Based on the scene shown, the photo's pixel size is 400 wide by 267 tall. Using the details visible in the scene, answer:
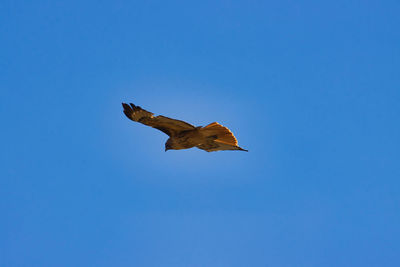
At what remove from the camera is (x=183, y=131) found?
10.0 meters

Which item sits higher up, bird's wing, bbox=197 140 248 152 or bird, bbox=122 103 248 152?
bird's wing, bbox=197 140 248 152

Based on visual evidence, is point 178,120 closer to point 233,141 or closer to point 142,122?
point 142,122

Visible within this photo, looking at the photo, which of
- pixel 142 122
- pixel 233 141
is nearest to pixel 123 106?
pixel 142 122

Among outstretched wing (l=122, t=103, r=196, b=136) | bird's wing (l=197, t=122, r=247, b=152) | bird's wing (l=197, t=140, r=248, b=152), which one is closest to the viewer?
outstretched wing (l=122, t=103, r=196, b=136)

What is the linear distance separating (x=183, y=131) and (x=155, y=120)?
715mm

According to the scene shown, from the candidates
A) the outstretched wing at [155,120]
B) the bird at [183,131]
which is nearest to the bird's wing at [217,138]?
the bird at [183,131]

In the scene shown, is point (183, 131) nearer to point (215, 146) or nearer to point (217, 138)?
point (217, 138)

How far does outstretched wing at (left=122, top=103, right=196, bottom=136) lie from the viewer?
957 cm

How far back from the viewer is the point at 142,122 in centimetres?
1000

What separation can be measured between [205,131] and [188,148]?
1098mm

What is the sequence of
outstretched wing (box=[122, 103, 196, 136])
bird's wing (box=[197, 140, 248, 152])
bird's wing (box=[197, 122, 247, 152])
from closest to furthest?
outstretched wing (box=[122, 103, 196, 136])
bird's wing (box=[197, 122, 247, 152])
bird's wing (box=[197, 140, 248, 152])

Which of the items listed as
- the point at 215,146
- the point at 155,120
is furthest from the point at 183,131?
the point at 215,146

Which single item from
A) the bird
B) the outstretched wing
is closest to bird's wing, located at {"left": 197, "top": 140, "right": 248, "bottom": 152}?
the bird

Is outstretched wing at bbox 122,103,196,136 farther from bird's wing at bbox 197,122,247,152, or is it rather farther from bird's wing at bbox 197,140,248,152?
bird's wing at bbox 197,140,248,152
